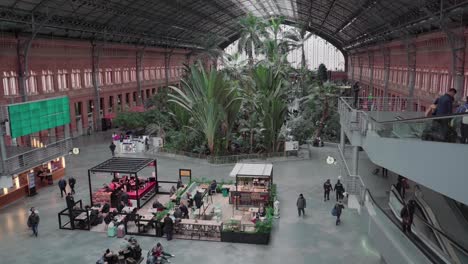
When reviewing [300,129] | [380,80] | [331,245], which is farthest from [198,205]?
[380,80]

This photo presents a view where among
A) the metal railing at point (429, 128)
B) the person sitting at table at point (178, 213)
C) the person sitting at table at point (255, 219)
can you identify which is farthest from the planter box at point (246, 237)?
the metal railing at point (429, 128)

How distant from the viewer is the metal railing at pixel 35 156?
54.7ft

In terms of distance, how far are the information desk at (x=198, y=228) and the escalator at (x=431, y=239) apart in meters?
6.28

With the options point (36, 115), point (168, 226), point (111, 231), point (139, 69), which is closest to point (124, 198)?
point (111, 231)

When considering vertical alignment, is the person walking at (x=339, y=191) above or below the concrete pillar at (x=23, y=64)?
below

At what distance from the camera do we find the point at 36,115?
1962cm

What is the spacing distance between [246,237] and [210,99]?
11.9 meters

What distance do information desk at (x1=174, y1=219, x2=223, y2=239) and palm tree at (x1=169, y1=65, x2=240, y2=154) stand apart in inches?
428

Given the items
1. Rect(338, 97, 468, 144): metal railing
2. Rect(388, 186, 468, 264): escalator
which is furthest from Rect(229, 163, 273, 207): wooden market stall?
Rect(338, 97, 468, 144): metal railing

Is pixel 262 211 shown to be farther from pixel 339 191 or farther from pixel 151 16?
pixel 151 16

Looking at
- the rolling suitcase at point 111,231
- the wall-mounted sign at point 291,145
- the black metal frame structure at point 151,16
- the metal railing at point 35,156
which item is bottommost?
the rolling suitcase at point 111,231

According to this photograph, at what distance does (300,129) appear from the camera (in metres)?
28.2

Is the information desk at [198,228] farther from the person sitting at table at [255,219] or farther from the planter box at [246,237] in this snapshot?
the person sitting at table at [255,219]

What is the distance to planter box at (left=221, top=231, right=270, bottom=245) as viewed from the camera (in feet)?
45.9
